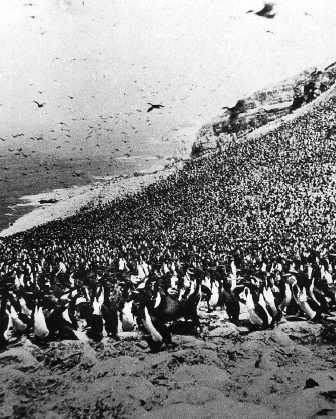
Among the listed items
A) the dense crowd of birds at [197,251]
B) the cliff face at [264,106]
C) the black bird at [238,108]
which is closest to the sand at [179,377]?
the dense crowd of birds at [197,251]

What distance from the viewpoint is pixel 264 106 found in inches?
3866

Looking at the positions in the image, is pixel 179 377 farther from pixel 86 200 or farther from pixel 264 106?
pixel 264 106

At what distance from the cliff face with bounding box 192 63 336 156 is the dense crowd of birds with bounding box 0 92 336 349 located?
23306 mm

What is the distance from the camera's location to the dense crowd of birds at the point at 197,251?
21.9 feet

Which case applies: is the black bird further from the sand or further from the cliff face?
the sand

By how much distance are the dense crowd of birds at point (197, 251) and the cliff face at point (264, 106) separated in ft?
76.5

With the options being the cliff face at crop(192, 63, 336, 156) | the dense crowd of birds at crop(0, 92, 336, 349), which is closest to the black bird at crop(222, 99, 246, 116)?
the cliff face at crop(192, 63, 336, 156)

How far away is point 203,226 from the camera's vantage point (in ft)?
125

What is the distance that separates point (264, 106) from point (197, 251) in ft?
282

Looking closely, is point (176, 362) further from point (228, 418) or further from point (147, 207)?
point (147, 207)

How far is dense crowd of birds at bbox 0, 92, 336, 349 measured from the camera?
21.9ft

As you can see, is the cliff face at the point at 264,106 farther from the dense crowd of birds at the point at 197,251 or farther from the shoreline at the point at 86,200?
the shoreline at the point at 86,200

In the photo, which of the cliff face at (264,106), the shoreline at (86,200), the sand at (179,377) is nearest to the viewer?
the sand at (179,377)

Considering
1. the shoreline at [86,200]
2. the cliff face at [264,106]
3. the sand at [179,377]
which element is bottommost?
the sand at [179,377]
